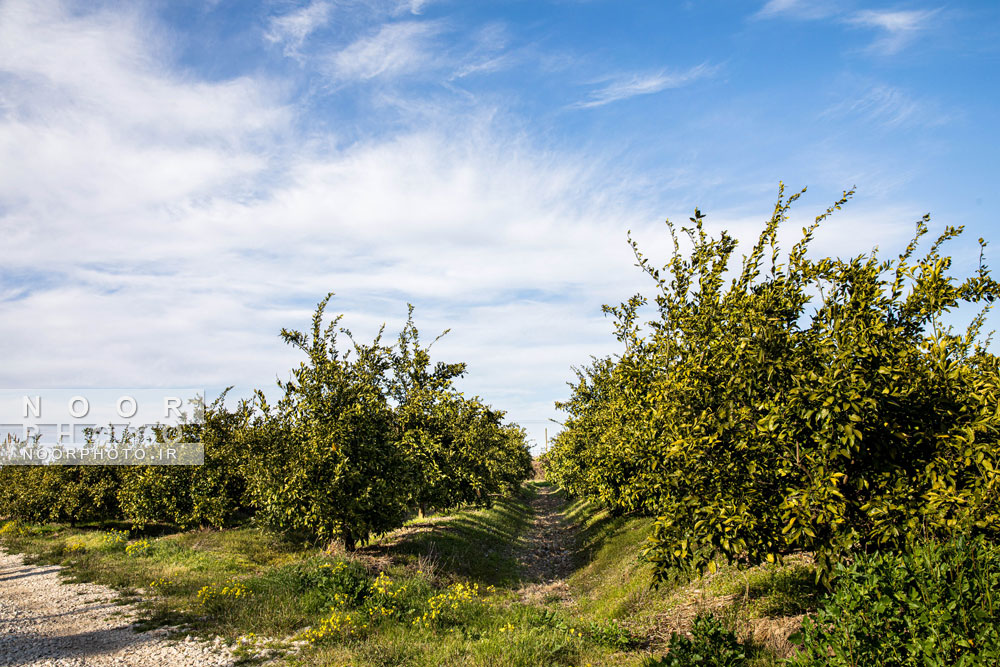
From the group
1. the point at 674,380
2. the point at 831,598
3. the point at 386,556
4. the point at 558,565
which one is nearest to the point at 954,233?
the point at 674,380

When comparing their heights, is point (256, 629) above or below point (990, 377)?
below

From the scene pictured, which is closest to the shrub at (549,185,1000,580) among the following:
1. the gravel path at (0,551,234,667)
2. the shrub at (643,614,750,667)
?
the shrub at (643,614,750,667)

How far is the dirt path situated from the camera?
53.0ft

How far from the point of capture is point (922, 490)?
6.31m

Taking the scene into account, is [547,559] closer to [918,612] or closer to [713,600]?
[713,600]

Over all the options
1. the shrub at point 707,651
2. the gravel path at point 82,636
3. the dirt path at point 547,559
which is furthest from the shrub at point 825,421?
the dirt path at point 547,559

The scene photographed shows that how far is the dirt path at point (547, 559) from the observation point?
53.0 feet

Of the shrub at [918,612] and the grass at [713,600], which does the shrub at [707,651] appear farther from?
the shrub at [918,612]

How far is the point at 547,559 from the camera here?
23453 millimetres

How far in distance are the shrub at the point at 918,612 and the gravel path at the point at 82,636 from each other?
8.64 meters

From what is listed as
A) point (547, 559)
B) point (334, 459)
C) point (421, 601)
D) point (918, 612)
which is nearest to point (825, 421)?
point (918, 612)

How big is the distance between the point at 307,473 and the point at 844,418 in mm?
12152

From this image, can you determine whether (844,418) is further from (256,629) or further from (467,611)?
(256,629)

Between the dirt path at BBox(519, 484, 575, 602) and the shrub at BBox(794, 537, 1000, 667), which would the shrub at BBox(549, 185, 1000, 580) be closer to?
the shrub at BBox(794, 537, 1000, 667)
